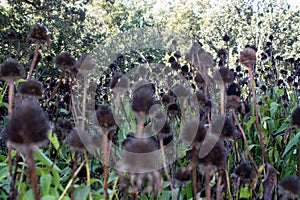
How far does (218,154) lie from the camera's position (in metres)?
1.18

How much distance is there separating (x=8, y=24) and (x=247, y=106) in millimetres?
9581

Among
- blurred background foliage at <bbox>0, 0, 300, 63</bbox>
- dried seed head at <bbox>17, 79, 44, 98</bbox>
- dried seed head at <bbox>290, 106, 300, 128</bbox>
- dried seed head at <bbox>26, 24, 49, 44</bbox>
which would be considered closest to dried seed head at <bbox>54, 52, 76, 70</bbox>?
dried seed head at <bbox>26, 24, 49, 44</bbox>

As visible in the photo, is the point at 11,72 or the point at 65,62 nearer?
the point at 11,72

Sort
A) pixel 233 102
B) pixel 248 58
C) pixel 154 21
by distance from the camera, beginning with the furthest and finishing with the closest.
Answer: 1. pixel 154 21
2. pixel 248 58
3. pixel 233 102

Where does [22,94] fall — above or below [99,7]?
below

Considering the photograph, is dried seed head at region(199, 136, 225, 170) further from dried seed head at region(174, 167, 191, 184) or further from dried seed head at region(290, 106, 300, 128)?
dried seed head at region(290, 106, 300, 128)

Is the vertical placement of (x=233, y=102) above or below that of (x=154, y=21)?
below

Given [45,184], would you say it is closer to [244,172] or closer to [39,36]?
[244,172]

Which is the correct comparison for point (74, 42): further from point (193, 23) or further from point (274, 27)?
point (193, 23)

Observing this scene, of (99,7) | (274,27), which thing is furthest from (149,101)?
(99,7)

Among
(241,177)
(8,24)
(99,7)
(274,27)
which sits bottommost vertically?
(241,177)

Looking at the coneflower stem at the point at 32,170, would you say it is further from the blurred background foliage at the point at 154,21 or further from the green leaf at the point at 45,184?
the blurred background foliage at the point at 154,21

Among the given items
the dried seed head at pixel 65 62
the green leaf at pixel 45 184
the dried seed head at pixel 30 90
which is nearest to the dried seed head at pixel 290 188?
the green leaf at pixel 45 184

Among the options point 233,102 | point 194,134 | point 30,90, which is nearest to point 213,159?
point 194,134
